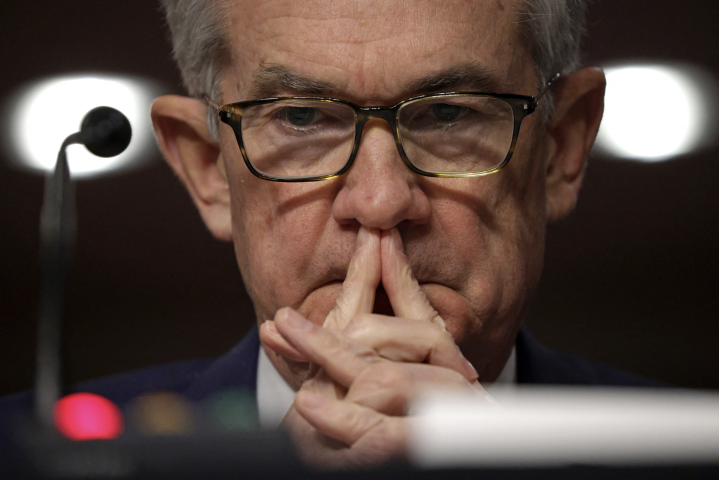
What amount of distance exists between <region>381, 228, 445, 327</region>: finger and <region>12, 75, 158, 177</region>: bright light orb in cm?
105

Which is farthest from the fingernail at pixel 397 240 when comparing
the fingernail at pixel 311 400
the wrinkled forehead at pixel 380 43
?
the fingernail at pixel 311 400

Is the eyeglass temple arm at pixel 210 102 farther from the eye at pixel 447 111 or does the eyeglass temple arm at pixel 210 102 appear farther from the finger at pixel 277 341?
the finger at pixel 277 341

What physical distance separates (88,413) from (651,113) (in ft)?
5.38

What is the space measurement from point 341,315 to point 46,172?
4.04 ft

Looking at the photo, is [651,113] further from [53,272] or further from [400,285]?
[53,272]

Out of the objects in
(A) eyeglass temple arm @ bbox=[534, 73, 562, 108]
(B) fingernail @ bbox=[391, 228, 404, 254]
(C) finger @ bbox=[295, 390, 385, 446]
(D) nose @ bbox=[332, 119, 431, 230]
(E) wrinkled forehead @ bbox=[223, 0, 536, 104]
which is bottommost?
→ (C) finger @ bbox=[295, 390, 385, 446]

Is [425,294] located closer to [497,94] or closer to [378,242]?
[378,242]

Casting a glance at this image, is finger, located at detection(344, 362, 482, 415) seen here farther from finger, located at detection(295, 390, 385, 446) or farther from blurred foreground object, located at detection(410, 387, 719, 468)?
blurred foreground object, located at detection(410, 387, 719, 468)

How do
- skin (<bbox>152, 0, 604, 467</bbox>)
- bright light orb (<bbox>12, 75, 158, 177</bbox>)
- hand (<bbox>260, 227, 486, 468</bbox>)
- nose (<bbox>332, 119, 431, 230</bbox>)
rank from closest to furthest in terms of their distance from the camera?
hand (<bbox>260, 227, 486, 468</bbox>) < skin (<bbox>152, 0, 604, 467</bbox>) < nose (<bbox>332, 119, 431, 230</bbox>) < bright light orb (<bbox>12, 75, 158, 177</bbox>)

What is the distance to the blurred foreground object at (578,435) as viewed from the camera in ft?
1.74

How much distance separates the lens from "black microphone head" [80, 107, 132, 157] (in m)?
1.39

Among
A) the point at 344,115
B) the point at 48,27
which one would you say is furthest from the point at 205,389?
the point at 48,27

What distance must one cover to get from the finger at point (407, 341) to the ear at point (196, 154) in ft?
1.98

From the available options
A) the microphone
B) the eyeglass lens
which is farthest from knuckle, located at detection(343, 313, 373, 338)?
the microphone
